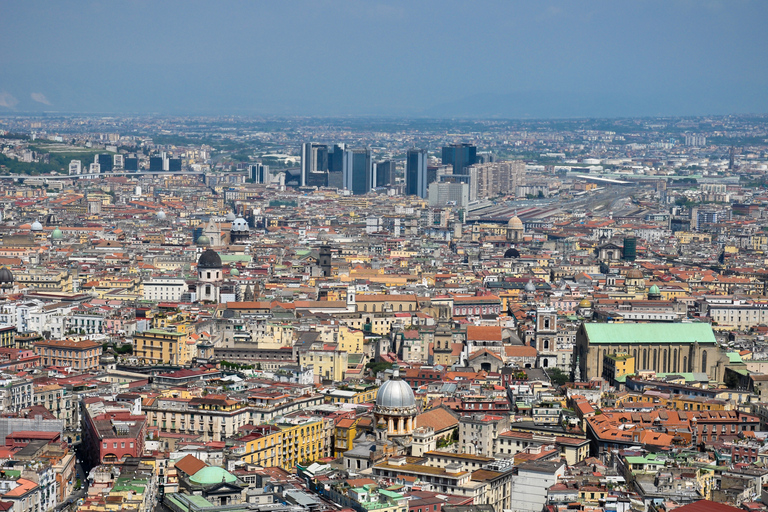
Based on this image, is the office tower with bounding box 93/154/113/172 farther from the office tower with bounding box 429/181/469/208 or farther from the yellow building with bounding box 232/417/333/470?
the yellow building with bounding box 232/417/333/470

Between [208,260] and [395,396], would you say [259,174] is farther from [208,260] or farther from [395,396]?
[395,396]

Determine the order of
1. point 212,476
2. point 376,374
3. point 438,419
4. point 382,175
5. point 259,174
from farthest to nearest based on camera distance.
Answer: point 259,174, point 382,175, point 376,374, point 438,419, point 212,476

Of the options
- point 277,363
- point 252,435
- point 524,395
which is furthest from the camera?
point 277,363

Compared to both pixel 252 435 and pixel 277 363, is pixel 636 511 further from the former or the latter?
pixel 277 363

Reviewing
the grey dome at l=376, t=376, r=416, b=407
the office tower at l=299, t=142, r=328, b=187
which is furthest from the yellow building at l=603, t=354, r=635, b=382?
the office tower at l=299, t=142, r=328, b=187

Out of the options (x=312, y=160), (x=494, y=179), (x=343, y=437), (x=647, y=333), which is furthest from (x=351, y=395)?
(x=312, y=160)

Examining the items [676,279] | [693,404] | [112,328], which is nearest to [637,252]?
[676,279]
